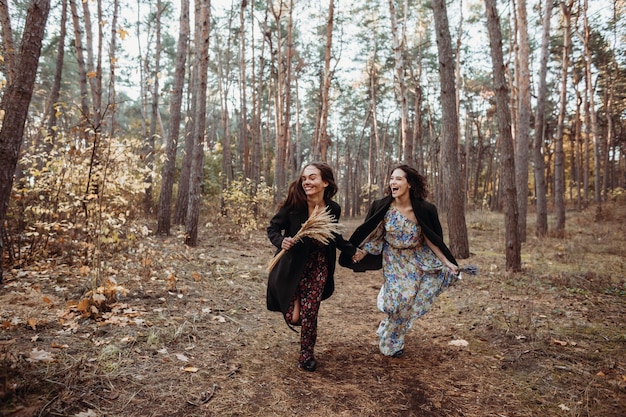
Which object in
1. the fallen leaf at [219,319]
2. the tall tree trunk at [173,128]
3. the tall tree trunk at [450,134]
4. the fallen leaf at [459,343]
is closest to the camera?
the fallen leaf at [459,343]

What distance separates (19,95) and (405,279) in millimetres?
4425

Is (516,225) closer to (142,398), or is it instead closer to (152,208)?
(142,398)

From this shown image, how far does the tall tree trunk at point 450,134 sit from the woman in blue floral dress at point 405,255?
5.13 metres

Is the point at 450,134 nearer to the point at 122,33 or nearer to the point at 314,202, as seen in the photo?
the point at 314,202

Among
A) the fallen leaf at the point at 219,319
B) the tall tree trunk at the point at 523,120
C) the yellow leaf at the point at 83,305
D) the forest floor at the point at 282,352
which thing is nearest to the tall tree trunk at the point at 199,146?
the forest floor at the point at 282,352

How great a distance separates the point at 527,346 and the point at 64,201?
7.11 metres

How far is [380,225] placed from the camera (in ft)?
13.9

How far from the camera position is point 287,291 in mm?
3543

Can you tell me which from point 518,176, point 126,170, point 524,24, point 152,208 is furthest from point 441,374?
point 152,208

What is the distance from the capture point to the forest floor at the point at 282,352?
284cm

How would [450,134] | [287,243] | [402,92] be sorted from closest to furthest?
1. [287,243]
2. [450,134]
3. [402,92]

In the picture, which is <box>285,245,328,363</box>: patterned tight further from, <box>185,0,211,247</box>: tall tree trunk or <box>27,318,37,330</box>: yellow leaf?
<box>185,0,211,247</box>: tall tree trunk

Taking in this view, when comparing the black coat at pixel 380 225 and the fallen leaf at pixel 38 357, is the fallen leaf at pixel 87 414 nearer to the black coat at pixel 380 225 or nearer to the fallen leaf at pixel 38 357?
the fallen leaf at pixel 38 357

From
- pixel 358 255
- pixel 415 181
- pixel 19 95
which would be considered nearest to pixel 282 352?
pixel 358 255
